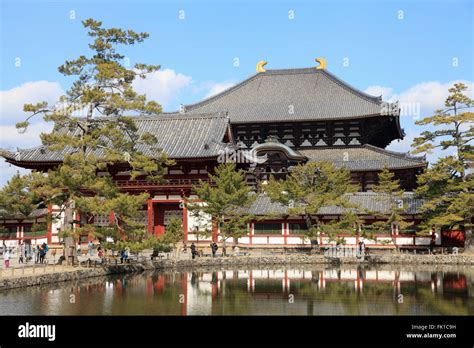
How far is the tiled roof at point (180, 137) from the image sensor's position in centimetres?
4703

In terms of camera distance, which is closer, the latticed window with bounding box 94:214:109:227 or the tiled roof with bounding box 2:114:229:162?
the tiled roof with bounding box 2:114:229:162

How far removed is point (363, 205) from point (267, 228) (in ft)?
26.3

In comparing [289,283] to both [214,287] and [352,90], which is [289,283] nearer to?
[214,287]

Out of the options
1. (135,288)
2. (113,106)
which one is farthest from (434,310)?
(113,106)

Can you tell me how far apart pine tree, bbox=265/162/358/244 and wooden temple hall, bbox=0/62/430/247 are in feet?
9.31

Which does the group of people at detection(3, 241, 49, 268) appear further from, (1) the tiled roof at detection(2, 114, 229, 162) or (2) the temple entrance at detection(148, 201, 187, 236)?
(2) the temple entrance at detection(148, 201, 187, 236)

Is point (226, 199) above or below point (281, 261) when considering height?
above

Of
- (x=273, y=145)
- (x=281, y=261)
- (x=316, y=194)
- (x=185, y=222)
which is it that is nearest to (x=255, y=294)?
(x=281, y=261)

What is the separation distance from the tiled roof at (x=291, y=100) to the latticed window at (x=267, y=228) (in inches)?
517

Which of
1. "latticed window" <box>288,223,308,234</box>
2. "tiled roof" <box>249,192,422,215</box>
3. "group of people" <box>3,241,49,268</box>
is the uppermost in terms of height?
"tiled roof" <box>249,192,422,215</box>

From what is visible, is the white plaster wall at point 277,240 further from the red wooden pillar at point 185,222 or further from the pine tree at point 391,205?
the pine tree at point 391,205

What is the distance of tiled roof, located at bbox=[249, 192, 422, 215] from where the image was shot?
153 feet

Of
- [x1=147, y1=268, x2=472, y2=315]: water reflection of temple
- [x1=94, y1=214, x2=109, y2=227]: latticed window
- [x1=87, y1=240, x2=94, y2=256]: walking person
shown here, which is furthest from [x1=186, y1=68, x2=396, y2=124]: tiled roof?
[x1=147, y1=268, x2=472, y2=315]: water reflection of temple

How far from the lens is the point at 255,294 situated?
86.3 feet
